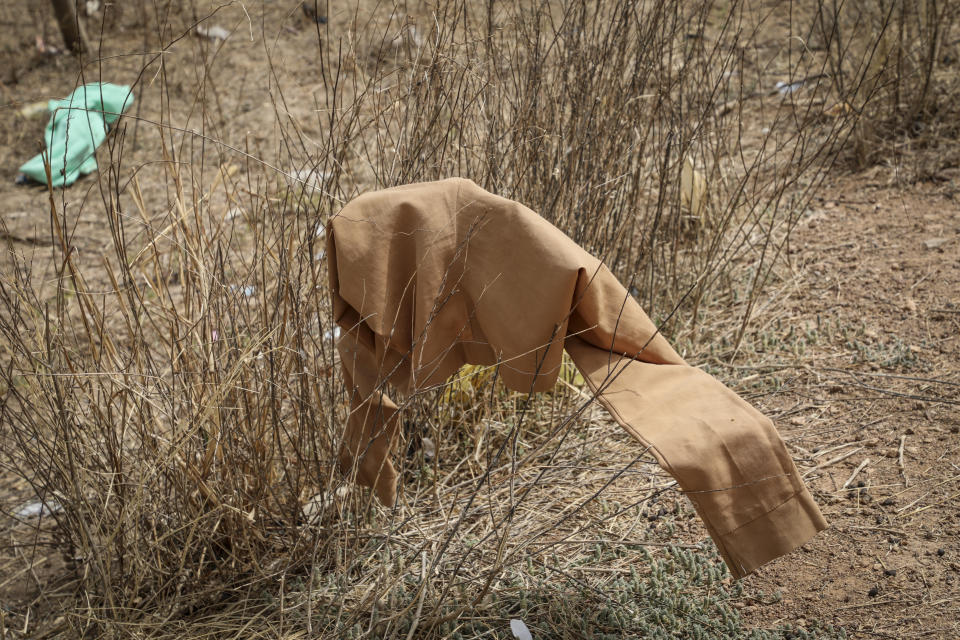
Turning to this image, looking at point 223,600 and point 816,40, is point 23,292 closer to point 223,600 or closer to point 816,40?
point 223,600

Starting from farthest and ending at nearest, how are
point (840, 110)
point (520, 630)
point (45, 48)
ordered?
point (45, 48), point (840, 110), point (520, 630)

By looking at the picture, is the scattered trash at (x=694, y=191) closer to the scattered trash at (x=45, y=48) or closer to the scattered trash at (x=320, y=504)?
the scattered trash at (x=320, y=504)

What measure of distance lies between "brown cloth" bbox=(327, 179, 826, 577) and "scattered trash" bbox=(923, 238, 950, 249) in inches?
75.8

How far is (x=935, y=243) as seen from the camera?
9.49ft

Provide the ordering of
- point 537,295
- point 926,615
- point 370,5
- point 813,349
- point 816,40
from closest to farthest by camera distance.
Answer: point 537,295
point 926,615
point 813,349
point 816,40
point 370,5

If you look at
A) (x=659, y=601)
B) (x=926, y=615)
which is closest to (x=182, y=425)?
(x=659, y=601)

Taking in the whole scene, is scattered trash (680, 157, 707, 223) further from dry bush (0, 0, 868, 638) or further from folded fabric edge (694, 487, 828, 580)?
folded fabric edge (694, 487, 828, 580)

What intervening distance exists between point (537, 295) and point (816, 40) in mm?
4013

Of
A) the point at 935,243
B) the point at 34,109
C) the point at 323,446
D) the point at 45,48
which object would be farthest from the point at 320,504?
the point at 45,48

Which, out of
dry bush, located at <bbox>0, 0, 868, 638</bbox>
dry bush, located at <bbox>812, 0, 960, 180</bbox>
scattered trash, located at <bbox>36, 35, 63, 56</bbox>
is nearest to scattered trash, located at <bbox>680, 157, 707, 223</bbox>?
dry bush, located at <bbox>0, 0, 868, 638</bbox>

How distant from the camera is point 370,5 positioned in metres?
5.76

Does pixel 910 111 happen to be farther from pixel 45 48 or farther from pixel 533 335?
pixel 45 48

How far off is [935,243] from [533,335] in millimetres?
2130

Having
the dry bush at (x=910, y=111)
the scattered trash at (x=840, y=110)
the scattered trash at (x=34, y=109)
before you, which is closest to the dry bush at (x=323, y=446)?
the scattered trash at (x=840, y=110)
